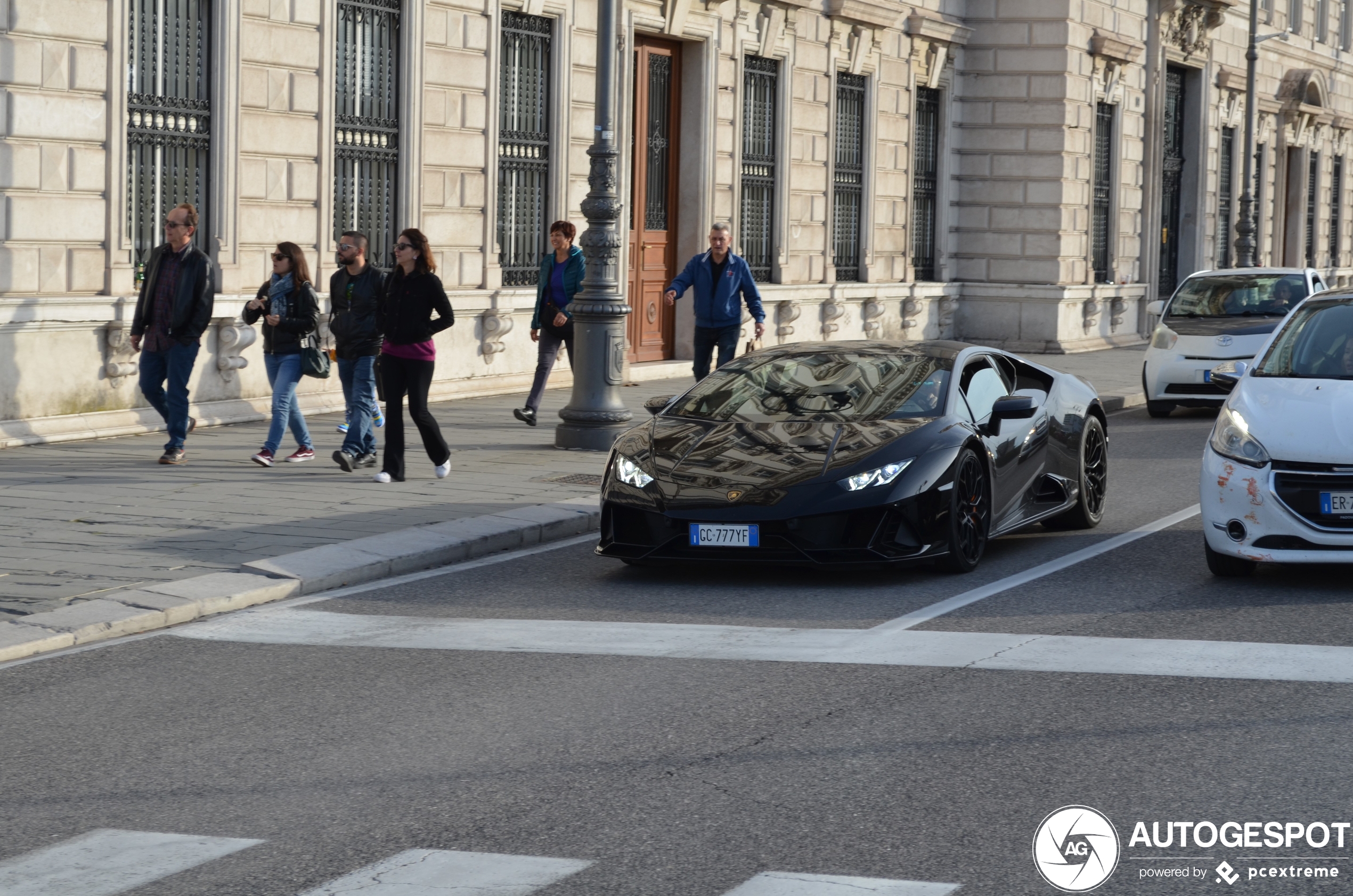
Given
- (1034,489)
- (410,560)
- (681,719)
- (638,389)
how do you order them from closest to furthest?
(681,719) → (410,560) → (1034,489) → (638,389)

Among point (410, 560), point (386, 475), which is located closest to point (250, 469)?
point (386, 475)

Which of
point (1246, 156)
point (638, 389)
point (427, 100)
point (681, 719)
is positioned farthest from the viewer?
point (1246, 156)

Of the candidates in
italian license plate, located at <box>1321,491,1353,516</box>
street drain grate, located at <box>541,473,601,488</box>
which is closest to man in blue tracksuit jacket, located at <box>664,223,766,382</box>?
street drain grate, located at <box>541,473,601,488</box>

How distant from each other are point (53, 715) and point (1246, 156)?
31842 millimetres

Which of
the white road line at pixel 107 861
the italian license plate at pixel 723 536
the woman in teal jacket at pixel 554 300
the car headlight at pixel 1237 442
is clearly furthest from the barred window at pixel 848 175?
the white road line at pixel 107 861

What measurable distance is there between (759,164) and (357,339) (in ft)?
40.3

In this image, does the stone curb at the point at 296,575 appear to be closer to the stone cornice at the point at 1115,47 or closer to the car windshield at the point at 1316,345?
the car windshield at the point at 1316,345

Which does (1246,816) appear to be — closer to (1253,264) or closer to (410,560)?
(410,560)

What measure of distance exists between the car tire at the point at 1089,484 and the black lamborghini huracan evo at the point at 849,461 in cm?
2

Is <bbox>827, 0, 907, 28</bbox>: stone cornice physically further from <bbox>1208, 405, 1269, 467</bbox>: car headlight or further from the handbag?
<bbox>1208, 405, 1269, 467</bbox>: car headlight

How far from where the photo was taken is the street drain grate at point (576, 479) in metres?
13.3

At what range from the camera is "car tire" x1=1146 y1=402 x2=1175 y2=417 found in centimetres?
2067

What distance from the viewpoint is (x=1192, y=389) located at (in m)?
20.3

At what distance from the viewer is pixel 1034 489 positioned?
11.1 meters
